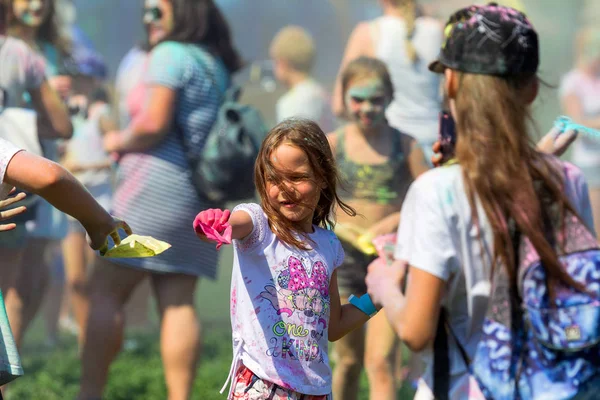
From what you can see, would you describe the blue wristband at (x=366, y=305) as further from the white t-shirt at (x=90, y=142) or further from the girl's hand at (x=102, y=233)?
the white t-shirt at (x=90, y=142)

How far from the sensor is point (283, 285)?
2521mm

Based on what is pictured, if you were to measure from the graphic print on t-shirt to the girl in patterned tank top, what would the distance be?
68.8 inches

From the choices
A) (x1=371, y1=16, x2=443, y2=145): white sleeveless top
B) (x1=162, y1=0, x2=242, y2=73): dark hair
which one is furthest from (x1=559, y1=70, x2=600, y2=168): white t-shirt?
(x1=162, y1=0, x2=242, y2=73): dark hair

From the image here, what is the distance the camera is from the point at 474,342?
238 cm

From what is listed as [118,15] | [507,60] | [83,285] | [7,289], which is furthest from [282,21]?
[507,60]

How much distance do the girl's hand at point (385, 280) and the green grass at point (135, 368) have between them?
2.70 metres

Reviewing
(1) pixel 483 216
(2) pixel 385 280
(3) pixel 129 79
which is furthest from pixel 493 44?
(3) pixel 129 79

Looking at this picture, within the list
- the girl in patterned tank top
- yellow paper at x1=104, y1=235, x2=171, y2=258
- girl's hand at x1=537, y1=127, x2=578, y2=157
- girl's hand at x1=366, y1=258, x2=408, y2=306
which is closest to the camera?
yellow paper at x1=104, y1=235, x2=171, y2=258

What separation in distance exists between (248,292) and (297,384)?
25 centimetres

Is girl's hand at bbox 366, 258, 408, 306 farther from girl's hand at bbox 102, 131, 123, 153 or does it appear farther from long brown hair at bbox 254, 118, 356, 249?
girl's hand at bbox 102, 131, 123, 153

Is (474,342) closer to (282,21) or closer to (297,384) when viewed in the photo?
(297,384)

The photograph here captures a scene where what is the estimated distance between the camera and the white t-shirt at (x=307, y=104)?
6074 mm

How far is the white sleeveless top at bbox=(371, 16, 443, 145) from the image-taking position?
514cm

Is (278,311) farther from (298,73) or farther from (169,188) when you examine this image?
(298,73)
